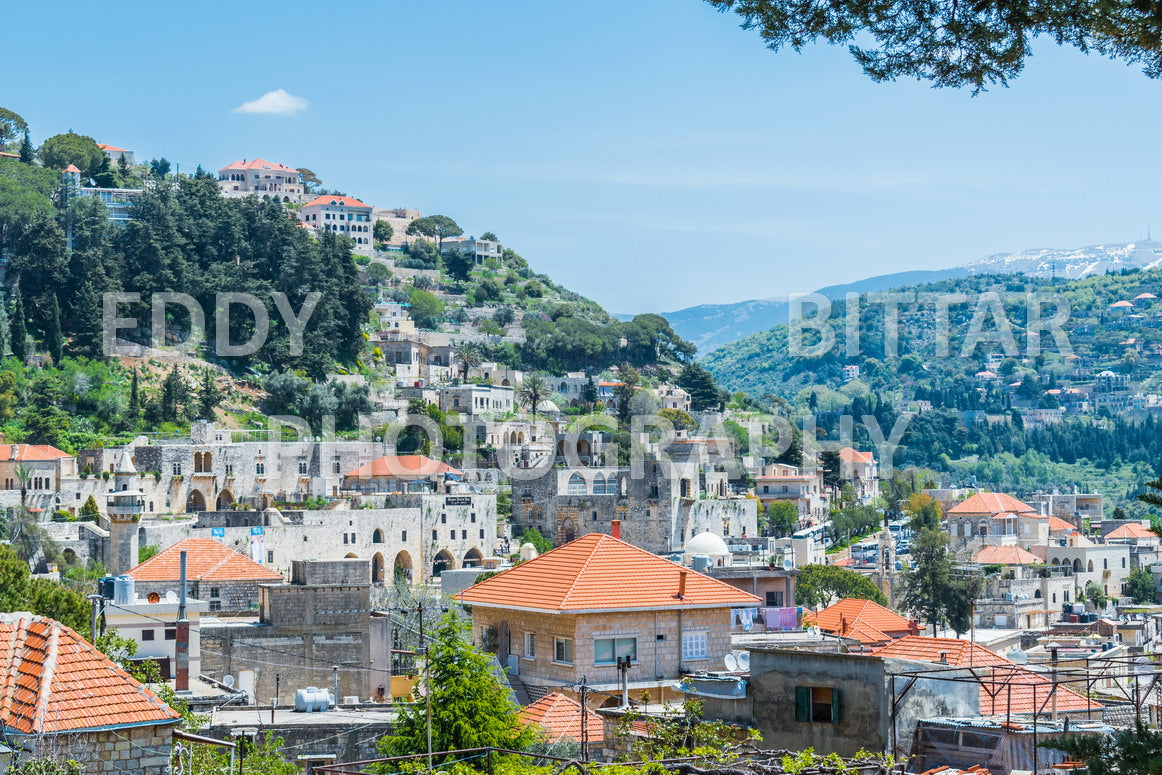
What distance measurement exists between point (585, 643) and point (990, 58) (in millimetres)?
11724

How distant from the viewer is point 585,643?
2056 cm

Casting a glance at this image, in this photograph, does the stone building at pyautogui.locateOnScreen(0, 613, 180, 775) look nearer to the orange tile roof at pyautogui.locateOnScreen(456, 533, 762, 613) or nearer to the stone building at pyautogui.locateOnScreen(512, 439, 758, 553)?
the orange tile roof at pyautogui.locateOnScreen(456, 533, 762, 613)

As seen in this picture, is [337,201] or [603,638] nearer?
[603,638]

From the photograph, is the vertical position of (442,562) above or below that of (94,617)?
below

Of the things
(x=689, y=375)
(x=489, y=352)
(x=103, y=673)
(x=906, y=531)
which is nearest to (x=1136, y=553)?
(x=906, y=531)

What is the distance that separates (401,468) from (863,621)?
4187 centimetres

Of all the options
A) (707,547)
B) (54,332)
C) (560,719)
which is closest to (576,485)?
(707,547)

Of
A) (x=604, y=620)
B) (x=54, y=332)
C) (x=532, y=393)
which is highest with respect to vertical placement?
(x=54, y=332)

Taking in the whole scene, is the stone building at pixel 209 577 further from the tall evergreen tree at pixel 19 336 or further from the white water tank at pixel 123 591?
the tall evergreen tree at pixel 19 336

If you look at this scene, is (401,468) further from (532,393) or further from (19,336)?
(532,393)

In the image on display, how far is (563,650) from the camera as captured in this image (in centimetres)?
2075

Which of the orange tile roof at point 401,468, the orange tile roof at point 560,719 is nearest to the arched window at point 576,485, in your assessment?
the orange tile roof at point 401,468

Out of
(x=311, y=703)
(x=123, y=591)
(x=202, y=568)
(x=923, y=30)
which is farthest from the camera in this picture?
(x=202, y=568)

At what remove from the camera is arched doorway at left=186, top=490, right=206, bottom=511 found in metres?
72.9
